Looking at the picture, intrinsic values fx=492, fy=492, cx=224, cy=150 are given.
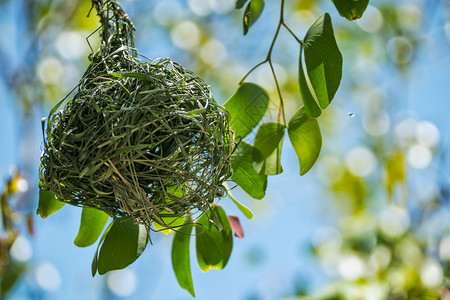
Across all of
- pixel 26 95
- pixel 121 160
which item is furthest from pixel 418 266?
pixel 26 95

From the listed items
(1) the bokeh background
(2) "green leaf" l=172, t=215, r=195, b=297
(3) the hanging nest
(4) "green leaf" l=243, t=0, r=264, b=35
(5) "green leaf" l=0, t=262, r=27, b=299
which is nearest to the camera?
(3) the hanging nest

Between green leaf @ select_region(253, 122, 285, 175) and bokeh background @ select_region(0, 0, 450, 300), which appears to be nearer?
green leaf @ select_region(253, 122, 285, 175)

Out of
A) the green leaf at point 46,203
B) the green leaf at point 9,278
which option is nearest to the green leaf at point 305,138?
the green leaf at point 46,203

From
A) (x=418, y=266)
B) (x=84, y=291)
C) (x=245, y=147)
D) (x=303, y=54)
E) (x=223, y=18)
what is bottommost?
(x=84, y=291)

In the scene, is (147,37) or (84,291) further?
(147,37)

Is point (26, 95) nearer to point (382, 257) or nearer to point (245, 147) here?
point (382, 257)

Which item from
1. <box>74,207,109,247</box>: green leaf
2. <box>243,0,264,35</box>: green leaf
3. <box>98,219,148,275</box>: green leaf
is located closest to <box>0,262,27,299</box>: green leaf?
<box>74,207,109,247</box>: green leaf

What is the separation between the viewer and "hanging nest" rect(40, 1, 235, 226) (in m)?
0.60

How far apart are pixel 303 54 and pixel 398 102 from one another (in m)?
2.14

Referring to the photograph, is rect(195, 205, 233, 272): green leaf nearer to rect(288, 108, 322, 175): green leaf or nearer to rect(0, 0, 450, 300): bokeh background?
rect(288, 108, 322, 175): green leaf

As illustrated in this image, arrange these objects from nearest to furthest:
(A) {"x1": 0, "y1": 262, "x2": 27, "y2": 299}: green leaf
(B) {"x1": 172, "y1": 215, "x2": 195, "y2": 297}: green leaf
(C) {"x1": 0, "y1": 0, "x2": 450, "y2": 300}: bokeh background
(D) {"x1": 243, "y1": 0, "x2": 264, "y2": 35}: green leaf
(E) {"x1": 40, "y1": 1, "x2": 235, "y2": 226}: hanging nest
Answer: (E) {"x1": 40, "y1": 1, "x2": 235, "y2": 226}: hanging nest < (D) {"x1": 243, "y1": 0, "x2": 264, "y2": 35}: green leaf < (B) {"x1": 172, "y1": 215, "x2": 195, "y2": 297}: green leaf < (A) {"x1": 0, "y1": 262, "x2": 27, "y2": 299}: green leaf < (C) {"x1": 0, "y1": 0, "x2": 450, "y2": 300}: bokeh background

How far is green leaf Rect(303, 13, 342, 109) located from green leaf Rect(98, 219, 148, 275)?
0.32m

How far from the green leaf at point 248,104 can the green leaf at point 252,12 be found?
0.09 metres

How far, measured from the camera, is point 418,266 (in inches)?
65.5
